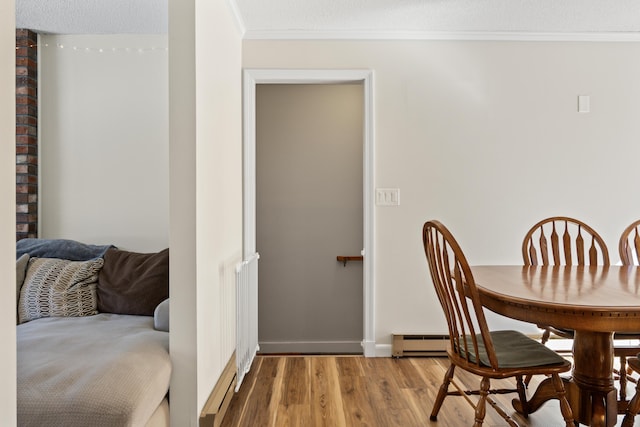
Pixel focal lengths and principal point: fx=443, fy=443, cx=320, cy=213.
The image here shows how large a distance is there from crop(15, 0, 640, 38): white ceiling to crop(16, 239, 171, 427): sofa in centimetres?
136

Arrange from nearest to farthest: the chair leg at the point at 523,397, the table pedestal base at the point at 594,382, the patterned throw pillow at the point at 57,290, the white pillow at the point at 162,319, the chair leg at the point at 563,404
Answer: the chair leg at the point at 563,404
the table pedestal base at the point at 594,382
the white pillow at the point at 162,319
the chair leg at the point at 523,397
the patterned throw pillow at the point at 57,290

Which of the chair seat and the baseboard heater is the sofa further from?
the baseboard heater

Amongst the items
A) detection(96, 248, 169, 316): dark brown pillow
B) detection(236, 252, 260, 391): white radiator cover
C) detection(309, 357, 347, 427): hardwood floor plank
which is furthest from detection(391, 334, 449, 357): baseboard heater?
detection(96, 248, 169, 316): dark brown pillow

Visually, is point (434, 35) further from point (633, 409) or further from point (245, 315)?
point (633, 409)

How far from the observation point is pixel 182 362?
1798 mm

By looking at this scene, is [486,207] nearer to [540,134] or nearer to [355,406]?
[540,134]

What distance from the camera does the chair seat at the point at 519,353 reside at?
1.76m

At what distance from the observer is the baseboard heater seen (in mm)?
3162

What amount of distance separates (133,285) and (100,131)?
1129 mm

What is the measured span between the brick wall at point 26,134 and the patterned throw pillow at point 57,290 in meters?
0.53

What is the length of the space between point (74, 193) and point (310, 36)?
192 cm

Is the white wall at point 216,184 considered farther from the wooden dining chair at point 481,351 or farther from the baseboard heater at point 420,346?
the baseboard heater at point 420,346

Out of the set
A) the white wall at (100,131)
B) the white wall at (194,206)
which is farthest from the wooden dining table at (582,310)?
the white wall at (100,131)

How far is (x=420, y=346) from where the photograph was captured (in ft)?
10.4
